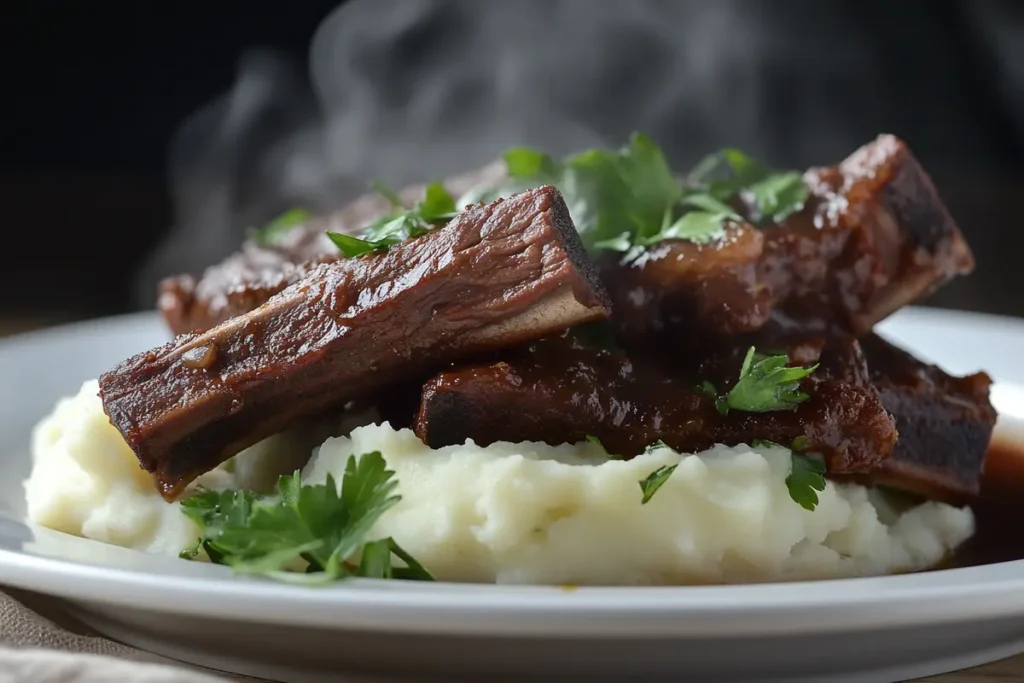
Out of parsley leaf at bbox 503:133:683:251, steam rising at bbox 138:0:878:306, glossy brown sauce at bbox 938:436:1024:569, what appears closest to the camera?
glossy brown sauce at bbox 938:436:1024:569

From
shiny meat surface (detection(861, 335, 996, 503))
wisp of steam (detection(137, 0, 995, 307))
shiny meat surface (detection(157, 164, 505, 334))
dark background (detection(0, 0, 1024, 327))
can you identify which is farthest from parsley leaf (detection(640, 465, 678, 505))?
dark background (detection(0, 0, 1024, 327))

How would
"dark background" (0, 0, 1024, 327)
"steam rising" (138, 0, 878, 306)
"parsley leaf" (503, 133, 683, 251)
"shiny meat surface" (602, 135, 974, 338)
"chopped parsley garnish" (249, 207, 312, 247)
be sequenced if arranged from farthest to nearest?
1. "dark background" (0, 0, 1024, 327)
2. "steam rising" (138, 0, 878, 306)
3. "chopped parsley garnish" (249, 207, 312, 247)
4. "parsley leaf" (503, 133, 683, 251)
5. "shiny meat surface" (602, 135, 974, 338)

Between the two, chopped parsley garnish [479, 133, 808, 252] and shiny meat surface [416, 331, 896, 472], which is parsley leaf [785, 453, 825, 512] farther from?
chopped parsley garnish [479, 133, 808, 252]

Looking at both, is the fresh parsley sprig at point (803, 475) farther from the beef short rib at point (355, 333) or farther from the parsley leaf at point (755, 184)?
the parsley leaf at point (755, 184)

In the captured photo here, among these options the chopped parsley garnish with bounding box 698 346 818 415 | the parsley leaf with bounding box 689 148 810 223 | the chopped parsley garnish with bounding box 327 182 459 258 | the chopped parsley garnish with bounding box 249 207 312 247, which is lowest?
the chopped parsley garnish with bounding box 698 346 818 415

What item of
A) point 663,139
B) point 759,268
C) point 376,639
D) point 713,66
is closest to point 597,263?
point 759,268

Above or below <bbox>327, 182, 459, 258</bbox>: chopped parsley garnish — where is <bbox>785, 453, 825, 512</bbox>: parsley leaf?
below

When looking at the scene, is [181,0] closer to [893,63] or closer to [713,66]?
[713,66]

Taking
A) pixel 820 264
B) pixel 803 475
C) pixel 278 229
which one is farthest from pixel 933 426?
pixel 278 229
